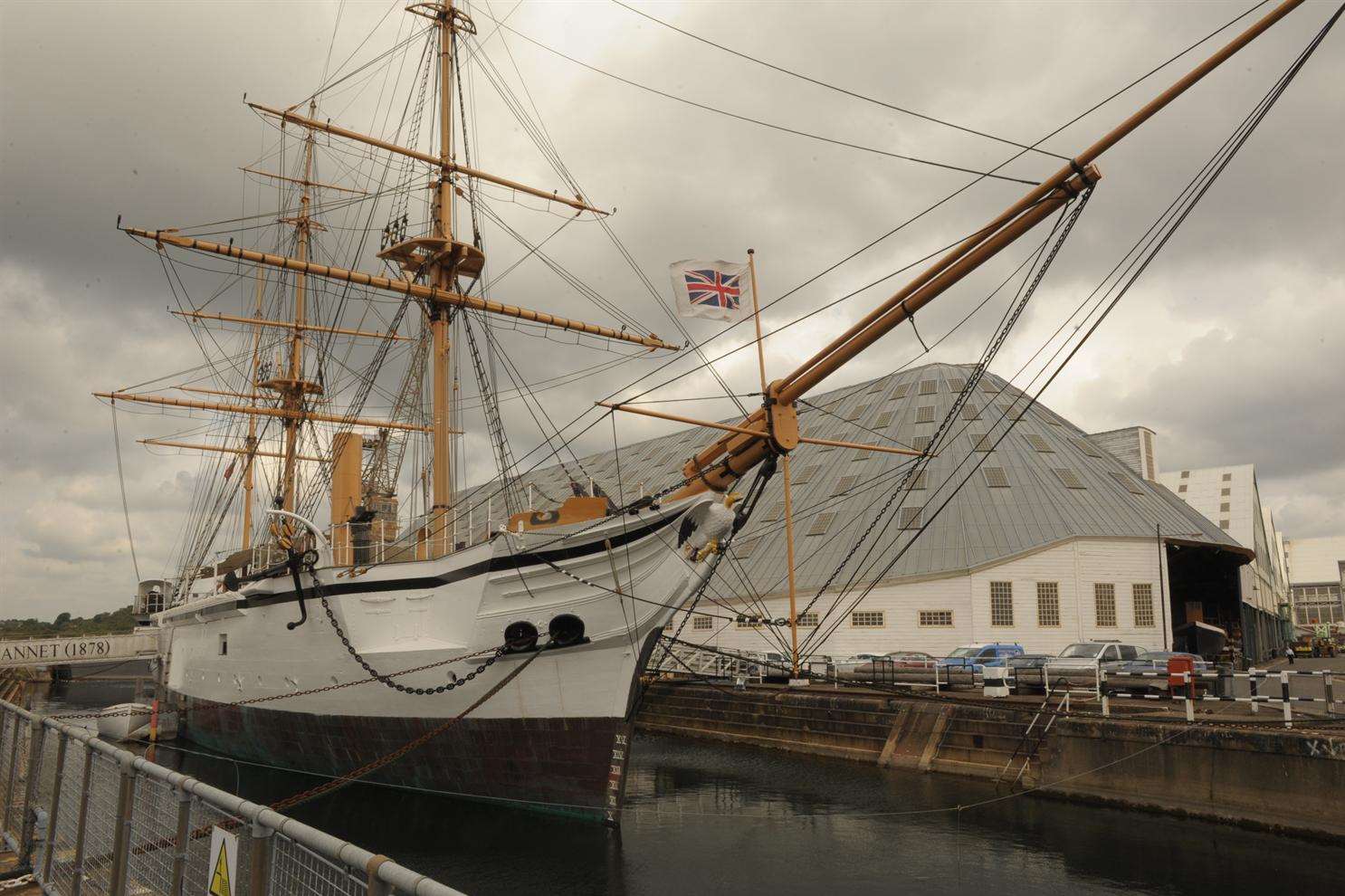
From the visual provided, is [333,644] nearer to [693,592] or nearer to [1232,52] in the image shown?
[693,592]

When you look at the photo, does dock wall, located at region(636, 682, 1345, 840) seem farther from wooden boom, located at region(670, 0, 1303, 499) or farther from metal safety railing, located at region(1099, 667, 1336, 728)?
wooden boom, located at region(670, 0, 1303, 499)

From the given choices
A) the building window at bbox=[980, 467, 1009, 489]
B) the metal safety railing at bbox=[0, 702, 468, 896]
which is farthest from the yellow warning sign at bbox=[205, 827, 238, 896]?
the building window at bbox=[980, 467, 1009, 489]

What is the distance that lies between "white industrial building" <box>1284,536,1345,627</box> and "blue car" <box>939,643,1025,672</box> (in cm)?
12115

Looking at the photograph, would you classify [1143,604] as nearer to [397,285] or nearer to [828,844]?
[828,844]

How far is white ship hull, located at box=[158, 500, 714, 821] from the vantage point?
16.5 meters

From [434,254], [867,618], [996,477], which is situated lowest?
[867,618]

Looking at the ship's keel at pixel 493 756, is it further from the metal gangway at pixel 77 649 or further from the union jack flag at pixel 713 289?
the metal gangway at pixel 77 649

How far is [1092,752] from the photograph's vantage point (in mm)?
18516

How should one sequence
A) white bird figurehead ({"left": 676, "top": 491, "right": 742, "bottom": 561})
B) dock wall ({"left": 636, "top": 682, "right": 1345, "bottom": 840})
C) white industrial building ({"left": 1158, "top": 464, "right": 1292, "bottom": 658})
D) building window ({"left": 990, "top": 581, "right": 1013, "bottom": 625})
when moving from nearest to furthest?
dock wall ({"left": 636, "top": 682, "right": 1345, "bottom": 840}) → white bird figurehead ({"left": 676, "top": 491, "right": 742, "bottom": 561}) → building window ({"left": 990, "top": 581, "right": 1013, "bottom": 625}) → white industrial building ({"left": 1158, "top": 464, "right": 1292, "bottom": 658})

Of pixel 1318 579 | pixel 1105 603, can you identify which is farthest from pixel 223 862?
pixel 1318 579

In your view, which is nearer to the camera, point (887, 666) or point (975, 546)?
point (887, 666)

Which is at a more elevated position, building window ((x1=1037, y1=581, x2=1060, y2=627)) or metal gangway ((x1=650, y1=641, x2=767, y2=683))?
building window ((x1=1037, y1=581, x2=1060, y2=627))

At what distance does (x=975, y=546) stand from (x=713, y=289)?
2287 centimetres

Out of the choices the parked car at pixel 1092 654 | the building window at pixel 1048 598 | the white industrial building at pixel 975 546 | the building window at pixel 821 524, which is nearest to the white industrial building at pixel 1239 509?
the white industrial building at pixel 975 546
